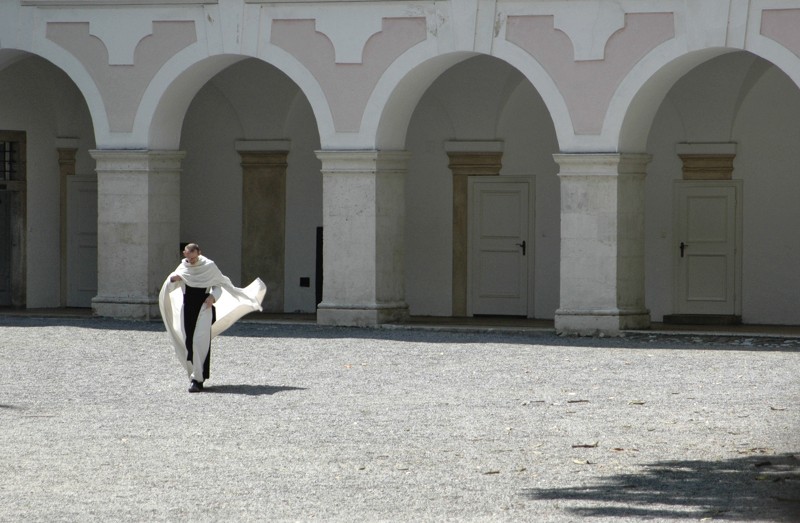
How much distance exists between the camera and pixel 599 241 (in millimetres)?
19938

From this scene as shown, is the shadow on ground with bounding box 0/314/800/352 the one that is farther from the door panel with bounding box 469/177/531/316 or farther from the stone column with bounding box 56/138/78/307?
the stone column with bounding box 56/138/78/307

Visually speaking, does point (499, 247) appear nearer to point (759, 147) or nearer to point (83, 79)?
point (759, 147)

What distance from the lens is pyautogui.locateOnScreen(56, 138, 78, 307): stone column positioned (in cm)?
2486

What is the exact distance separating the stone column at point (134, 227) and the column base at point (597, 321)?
547 cm

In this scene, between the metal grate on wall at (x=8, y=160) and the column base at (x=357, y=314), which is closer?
the column base at (x=357, y=314)

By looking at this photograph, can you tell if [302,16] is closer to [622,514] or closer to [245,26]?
[245,26]

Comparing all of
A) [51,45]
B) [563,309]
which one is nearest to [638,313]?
[563,309]

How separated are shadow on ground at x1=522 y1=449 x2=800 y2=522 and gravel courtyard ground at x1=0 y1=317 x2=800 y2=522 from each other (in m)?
0.02

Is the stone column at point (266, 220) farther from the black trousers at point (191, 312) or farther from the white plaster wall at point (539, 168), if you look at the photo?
the black trousers at point (191, 312)

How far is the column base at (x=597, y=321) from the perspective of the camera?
1992 cm

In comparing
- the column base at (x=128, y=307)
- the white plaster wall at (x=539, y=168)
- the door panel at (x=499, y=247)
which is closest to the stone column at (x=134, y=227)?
the column base at (x=128, y=307)

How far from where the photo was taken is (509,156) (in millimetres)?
23625

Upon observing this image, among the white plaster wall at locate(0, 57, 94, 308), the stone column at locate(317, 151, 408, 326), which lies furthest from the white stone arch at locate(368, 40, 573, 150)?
the white plaster wall at locate(0, 57, 94, 308)

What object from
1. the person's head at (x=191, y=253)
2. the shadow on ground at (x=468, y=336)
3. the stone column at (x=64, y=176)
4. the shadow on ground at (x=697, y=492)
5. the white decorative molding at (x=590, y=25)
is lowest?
the shadow on ground at (x=697, y=492)
